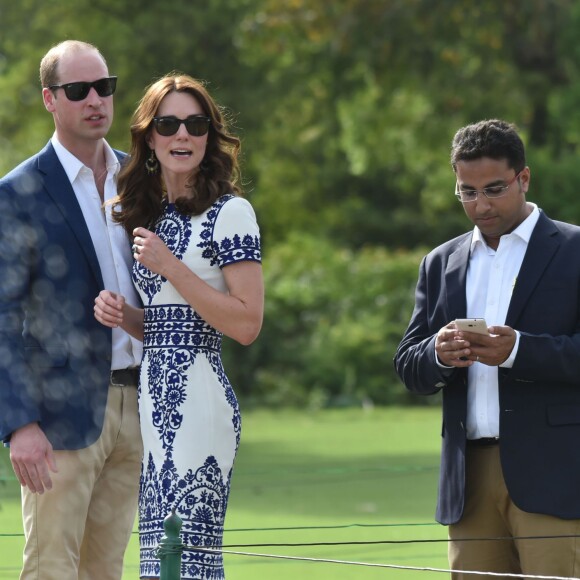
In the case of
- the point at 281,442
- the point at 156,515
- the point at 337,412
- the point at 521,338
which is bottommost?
the point at 156,515

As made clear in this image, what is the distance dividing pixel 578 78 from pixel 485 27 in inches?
93.1

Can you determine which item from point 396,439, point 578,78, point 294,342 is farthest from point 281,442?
point 578,78

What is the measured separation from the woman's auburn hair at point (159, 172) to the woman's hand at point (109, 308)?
0.29 m

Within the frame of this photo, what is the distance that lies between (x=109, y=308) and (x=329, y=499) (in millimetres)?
7994

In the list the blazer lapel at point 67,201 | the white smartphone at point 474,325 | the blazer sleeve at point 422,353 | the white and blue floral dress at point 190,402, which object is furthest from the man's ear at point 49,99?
the white smartphone at point 474,325

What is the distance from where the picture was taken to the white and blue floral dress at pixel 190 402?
181 inches

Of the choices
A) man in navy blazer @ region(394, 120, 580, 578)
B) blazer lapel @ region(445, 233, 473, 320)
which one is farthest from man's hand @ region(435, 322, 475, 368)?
blazer lapel @ region(445, 233, 473, 320)

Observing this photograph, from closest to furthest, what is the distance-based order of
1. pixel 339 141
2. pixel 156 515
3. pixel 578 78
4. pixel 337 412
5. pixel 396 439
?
1. pixel 156 515
2. pixel 396 439
3. pixel 337 412
4. pixel 578 78
5. pixel 339 141

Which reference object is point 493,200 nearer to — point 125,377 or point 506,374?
point 506,374

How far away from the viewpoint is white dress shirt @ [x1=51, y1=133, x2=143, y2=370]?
512 centimetres

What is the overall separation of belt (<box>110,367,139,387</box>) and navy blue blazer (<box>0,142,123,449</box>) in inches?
1.8

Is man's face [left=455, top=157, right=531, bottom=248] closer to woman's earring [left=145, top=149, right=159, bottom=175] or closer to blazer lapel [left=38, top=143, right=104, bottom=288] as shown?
woman's earring [left=145, top=149, right=159, bottom=175]

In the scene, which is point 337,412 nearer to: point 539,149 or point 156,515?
point 539,149

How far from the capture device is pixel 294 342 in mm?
27016
